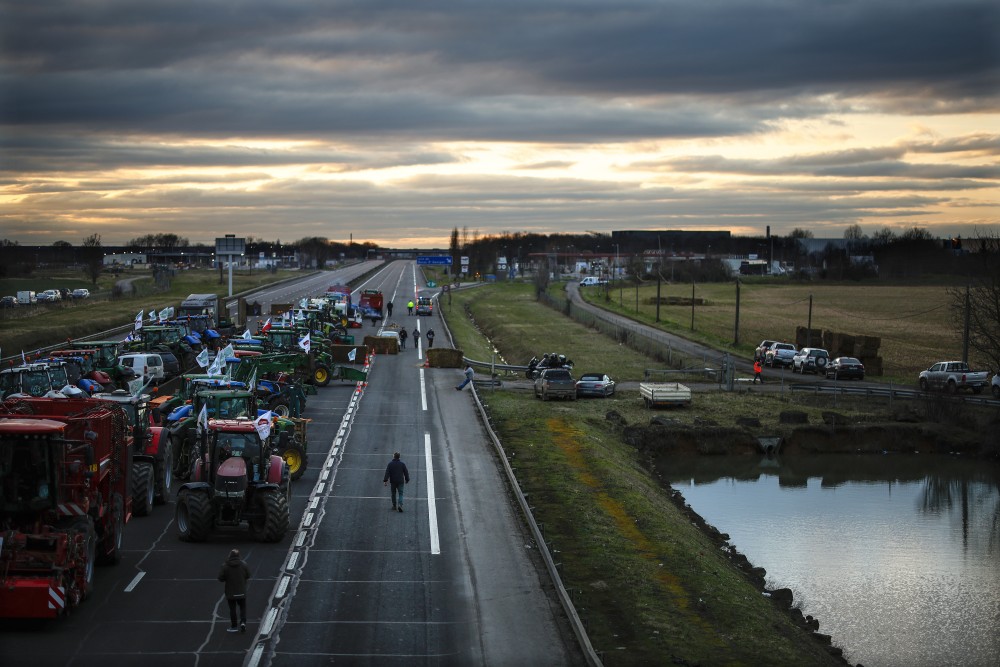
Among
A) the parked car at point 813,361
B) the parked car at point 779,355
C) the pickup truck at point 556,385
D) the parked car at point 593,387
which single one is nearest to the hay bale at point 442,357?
the pickup truck at point 556,385

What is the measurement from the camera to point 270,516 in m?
24.9

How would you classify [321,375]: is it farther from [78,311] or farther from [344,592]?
[78,311]

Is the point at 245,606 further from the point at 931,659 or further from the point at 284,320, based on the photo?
the point at 284,320

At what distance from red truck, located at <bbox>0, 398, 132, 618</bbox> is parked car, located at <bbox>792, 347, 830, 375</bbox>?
53.4 meters

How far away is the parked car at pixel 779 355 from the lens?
70312 mm

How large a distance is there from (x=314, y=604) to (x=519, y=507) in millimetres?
10113

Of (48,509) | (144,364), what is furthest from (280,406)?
(48,509)

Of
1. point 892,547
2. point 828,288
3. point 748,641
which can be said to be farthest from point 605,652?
point 828,288

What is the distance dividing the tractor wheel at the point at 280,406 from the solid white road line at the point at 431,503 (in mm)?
5357

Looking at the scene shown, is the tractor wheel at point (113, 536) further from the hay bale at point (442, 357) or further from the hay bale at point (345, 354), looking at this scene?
the hay bale at point (442, 357)

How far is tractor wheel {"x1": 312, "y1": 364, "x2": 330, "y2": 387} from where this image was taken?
183ft

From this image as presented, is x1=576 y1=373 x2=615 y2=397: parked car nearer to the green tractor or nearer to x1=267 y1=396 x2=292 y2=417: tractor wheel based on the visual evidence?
x1=267 y1=396 x2=292 y2=417: tractor wheel

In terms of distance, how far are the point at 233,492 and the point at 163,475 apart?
19.8 feet

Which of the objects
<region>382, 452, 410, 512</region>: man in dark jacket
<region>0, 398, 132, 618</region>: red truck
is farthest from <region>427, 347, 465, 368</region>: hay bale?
<region>0, 398, 132, 618</region>: red truck
